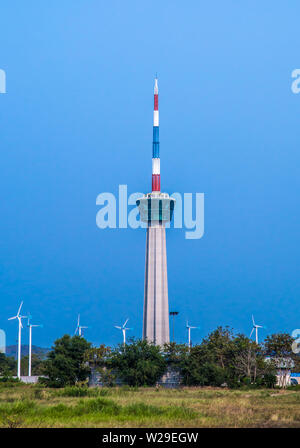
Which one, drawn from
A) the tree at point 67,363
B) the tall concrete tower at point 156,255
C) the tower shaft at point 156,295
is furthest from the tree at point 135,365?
the tower shaft at point 156,295

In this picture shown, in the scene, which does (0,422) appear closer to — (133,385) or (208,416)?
(208,416)

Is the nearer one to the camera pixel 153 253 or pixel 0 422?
pixel 0 422

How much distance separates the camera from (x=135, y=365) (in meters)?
75.5

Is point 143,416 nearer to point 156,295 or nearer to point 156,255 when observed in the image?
point 156,295

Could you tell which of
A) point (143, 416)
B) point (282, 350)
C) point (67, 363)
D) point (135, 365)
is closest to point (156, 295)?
point (282, 350)

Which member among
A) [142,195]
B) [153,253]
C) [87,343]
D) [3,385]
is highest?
[142,195]

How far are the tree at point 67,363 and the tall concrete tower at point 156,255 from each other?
55847 millimetres

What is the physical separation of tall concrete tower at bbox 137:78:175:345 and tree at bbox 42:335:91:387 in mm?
55847

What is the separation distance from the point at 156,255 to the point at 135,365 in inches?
2458

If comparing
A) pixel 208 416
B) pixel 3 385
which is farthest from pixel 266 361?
pixel 208 416

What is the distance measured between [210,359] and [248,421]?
44301 mm

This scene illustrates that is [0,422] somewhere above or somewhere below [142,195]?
below
